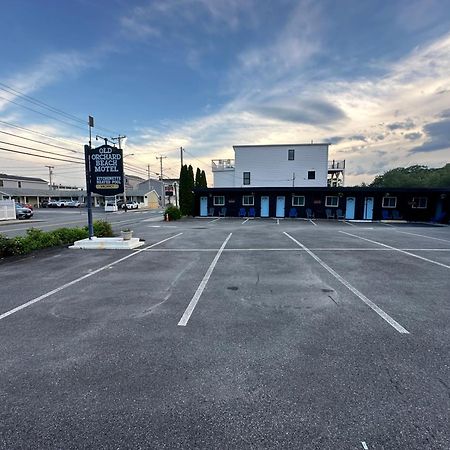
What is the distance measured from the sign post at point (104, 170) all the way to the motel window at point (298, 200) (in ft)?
64.4

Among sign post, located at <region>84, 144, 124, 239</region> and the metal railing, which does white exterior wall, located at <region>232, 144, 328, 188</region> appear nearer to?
the metal railing

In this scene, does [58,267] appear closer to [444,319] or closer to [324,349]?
[324,349]

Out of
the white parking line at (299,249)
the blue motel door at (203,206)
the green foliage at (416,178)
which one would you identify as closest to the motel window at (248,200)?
the blue motel door at (203,206)

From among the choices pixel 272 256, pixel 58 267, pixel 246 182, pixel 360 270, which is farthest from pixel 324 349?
pixel 246 182

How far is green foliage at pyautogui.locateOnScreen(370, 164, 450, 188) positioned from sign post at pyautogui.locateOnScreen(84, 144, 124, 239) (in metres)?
60.3

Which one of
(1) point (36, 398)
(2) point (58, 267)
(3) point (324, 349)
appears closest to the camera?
(1) point (36, 398)

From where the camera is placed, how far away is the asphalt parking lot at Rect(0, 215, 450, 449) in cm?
218

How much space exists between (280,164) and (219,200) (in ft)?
38.7

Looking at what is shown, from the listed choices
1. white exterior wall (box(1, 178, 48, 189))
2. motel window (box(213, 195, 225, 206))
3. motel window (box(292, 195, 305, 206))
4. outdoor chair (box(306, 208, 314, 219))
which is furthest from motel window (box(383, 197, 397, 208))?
white exterior wall (box(1, 178, 48, 189))

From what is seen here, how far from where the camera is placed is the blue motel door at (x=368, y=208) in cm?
2542

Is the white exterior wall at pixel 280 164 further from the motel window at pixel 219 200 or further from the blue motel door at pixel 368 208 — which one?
the blue motel door at pixel 368 208

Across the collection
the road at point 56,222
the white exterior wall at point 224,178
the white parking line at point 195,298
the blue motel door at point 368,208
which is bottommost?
the road at point 56,222

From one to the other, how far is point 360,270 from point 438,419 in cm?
523

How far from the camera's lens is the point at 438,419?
2275 mm
